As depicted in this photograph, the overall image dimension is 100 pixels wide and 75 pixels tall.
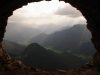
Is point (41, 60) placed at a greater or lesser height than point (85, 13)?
lesser

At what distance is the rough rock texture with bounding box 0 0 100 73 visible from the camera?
11.7 meters

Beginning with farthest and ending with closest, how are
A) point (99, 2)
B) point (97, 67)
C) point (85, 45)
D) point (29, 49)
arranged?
point (85, 45) → point (29, 49) → point (97, 67) → point (99, 2)

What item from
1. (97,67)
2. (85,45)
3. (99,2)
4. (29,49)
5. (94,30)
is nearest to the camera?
(99,2)

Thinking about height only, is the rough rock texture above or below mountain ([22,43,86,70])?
above

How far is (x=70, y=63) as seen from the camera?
90.9 m

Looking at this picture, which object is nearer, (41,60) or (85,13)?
(85,13)

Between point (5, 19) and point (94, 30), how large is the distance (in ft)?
16.9

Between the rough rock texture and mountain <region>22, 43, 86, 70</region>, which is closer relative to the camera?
the rough rock texture

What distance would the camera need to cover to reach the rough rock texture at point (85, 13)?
11711mm

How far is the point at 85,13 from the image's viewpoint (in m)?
12.9

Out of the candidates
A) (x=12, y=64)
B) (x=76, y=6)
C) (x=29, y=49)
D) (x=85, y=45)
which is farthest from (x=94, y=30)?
(x=85, y=45)

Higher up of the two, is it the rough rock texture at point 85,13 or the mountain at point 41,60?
the rough rock texture at point 85,13

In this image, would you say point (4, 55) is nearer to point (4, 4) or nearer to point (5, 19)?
point (5, 19)

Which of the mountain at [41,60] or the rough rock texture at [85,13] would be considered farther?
the mountain at [41,60]
